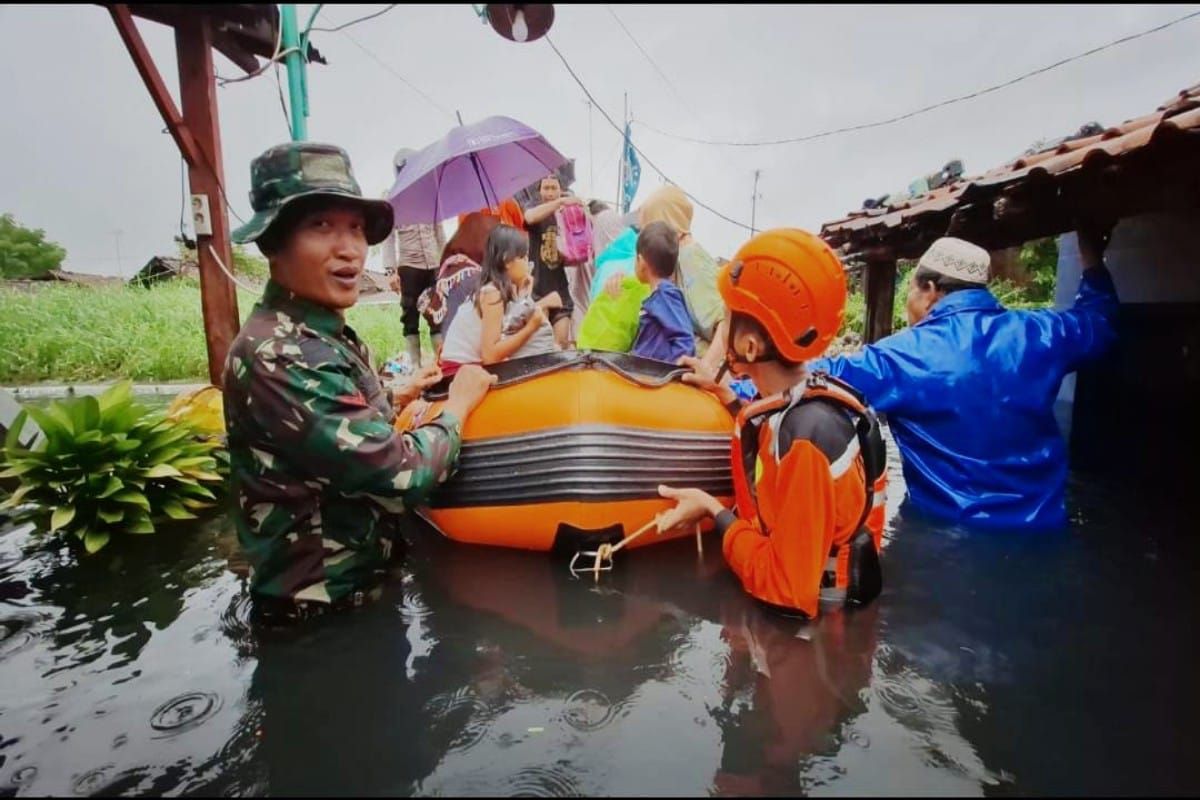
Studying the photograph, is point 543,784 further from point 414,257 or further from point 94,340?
point 94,340

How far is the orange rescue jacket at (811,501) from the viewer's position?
203cm

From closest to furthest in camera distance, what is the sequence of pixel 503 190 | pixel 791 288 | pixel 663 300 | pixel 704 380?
pixel 791 288 < pixel 704 380 < pixel 663 300 < pixel 503 190

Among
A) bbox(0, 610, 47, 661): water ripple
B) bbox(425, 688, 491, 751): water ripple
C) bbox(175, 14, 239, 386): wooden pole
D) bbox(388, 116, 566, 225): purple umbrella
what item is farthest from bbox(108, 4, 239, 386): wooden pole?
bbox(425, 688, 491, 751): water ripple

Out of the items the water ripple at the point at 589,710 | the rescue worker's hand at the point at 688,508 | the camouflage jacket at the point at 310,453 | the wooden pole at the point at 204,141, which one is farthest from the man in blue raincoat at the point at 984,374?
the wooden pole at the point at 204,141

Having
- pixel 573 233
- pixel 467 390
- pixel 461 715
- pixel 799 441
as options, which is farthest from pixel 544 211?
pixel 461 715

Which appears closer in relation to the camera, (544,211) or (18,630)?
(18,630)

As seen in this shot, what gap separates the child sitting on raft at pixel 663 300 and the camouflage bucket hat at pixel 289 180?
6.61 feet

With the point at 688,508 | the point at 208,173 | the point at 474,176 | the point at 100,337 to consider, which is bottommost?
the point at 688,508

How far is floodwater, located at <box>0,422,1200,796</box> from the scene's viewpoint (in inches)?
67.9

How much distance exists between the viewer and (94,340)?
33.1 feet

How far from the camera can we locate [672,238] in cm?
390

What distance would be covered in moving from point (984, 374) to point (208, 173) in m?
5.35

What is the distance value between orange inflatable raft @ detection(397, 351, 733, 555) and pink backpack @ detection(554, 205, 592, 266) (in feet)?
9.80

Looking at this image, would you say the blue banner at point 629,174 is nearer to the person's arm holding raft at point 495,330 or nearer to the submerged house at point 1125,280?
the submerged house at point 1125,280
